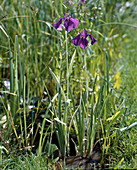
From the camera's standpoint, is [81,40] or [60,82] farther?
[60,82]

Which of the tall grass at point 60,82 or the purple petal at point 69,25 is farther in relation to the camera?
the tall grass at point 60,82

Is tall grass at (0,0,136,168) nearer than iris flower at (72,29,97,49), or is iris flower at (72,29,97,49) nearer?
iris flower at (72,29,97,49)

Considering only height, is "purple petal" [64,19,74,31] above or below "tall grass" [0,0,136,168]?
above

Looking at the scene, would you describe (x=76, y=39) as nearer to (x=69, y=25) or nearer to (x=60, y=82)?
(x=69, y=25)

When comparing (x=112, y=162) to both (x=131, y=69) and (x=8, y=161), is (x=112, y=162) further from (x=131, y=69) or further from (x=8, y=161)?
(x=131, y=69)

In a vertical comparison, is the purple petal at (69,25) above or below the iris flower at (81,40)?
above

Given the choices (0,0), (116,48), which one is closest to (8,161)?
(0,0)

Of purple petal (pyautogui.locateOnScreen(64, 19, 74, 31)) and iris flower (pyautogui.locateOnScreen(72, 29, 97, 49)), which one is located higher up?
purple petal (pyautogui.locateOnScreen(64, 19, 74, 31))

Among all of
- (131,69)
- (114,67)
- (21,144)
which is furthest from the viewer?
(114,67)

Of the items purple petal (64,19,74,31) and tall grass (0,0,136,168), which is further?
tall grass (0,0,136,168)

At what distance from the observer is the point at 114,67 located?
8.46 feet

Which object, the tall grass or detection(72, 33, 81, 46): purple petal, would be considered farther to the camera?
the tall grass

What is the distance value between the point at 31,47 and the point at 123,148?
1225mm

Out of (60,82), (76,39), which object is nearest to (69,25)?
(76,39)
